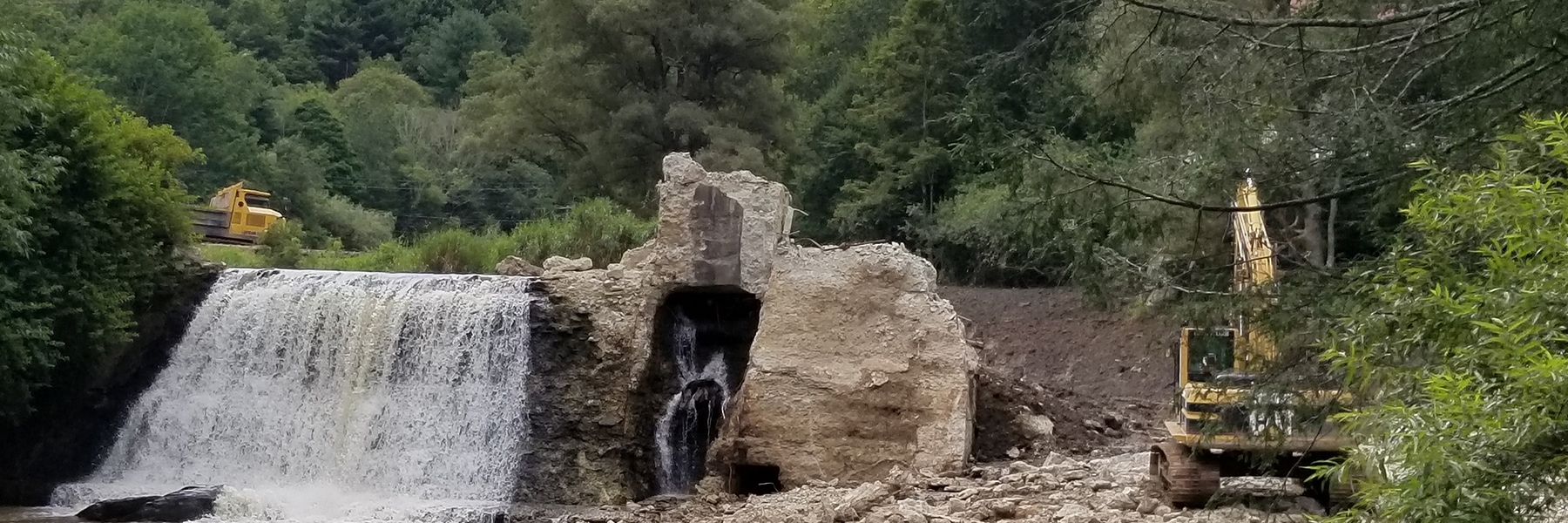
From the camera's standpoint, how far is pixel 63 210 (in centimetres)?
1597

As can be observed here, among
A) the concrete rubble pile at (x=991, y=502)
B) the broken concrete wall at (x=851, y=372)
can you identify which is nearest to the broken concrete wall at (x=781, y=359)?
the broken concrete wall at (x=851, y=372)

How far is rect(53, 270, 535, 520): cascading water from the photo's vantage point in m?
15.7

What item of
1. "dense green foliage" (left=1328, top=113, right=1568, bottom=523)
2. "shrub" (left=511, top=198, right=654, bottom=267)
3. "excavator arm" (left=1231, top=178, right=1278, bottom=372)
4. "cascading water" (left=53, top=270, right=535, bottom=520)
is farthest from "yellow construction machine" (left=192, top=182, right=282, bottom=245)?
"dense green foliage" (left=1328, top=113, right=1568, bottom=523)

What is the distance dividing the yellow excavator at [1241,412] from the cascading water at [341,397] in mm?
7618

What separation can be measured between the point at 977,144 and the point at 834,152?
2255cm

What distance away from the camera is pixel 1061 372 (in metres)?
20.3

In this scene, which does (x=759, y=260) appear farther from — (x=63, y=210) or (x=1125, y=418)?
(x=63, y=210)

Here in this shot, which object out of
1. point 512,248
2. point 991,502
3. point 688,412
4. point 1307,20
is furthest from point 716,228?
point 512,248

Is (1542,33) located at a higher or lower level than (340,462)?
higher

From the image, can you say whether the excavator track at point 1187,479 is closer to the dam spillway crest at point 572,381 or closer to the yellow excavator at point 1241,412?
the yellow excavator at point 1241,412

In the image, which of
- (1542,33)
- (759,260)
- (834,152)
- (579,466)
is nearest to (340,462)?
(579,466)

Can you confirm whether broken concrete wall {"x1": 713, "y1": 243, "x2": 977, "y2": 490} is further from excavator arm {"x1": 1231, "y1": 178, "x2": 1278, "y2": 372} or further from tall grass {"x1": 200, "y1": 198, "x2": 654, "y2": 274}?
tall grass {"x1": 200, "y1": 198, "x2": 654, "y2": 274}

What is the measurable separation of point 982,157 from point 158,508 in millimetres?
9452

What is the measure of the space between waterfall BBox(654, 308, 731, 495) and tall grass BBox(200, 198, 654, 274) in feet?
22.2
